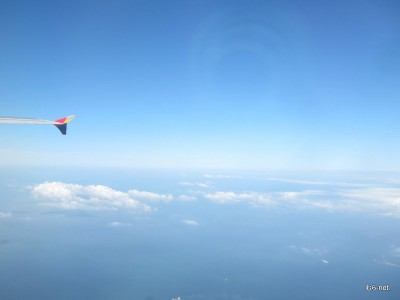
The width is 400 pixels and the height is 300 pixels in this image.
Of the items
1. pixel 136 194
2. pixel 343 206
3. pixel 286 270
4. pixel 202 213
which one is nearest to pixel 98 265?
pixel 286 270

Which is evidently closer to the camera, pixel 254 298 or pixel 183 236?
pixel 254 298

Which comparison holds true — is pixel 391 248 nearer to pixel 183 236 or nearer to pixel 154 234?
pixel 183 236

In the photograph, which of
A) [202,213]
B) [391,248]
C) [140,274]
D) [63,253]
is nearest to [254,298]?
[140,274]

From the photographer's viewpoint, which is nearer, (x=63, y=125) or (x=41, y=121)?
(x=41, y=121)

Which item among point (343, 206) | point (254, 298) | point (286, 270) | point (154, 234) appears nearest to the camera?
point (254, 298)

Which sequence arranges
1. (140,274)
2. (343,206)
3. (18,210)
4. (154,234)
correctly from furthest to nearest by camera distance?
(343,206), (18,210), (154,234), (140,274)

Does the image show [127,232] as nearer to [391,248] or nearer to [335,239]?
[335,239]

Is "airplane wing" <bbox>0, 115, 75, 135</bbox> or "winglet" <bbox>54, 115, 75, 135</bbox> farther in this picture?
"winglet" <bbox>54, 115, 75, 135</bbox>

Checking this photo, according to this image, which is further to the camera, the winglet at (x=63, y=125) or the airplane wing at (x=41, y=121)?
the winglet at (x=63, y=125)

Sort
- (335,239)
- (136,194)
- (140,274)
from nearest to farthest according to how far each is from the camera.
Answer: 1. (140,274)
2. (335,239)
3. (136,194)
